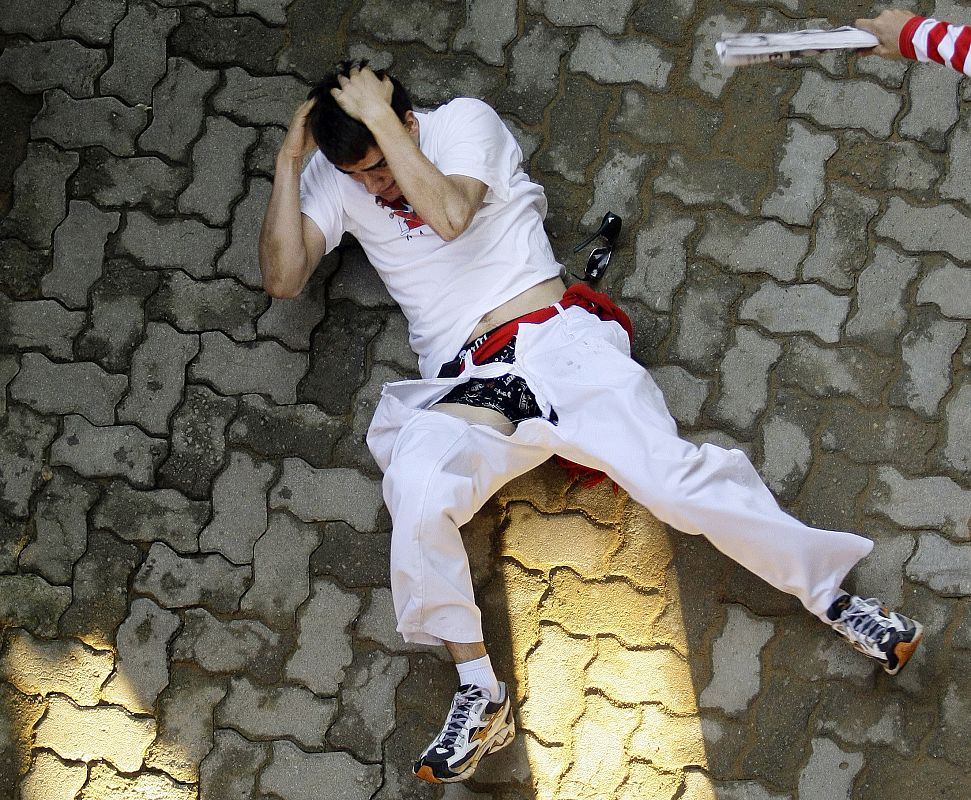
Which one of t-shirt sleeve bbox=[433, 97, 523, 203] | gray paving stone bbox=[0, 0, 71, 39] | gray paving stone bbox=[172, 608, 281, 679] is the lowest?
gray paving stone bbox=[172, 608, 281, 679]

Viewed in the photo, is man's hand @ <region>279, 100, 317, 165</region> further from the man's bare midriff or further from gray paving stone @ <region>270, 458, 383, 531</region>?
gray paving stone @ <region>270, 458, 383, 531</region>

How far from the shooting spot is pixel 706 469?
288cm

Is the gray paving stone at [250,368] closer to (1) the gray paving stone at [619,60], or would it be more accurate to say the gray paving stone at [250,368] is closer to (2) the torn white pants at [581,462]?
(2) the torn white pants at [581,462]

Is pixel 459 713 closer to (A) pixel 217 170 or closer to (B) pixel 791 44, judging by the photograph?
(A) pixel 217 170

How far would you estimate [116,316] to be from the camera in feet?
11.7

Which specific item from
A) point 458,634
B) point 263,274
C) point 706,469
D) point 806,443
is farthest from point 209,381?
point 806,443

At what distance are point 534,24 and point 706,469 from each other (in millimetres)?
1870

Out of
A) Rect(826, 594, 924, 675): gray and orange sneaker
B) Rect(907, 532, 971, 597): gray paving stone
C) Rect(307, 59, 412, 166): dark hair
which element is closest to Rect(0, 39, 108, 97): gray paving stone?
Rect(307, 59, 412, 166): dark hair

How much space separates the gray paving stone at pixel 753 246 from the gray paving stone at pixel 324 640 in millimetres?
1782

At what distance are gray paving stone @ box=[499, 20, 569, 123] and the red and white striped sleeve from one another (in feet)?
4.26

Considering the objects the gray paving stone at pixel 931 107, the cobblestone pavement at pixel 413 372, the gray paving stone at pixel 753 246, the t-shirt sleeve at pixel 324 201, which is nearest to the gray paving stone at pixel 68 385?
the cobblestone pavement at pixel 413 372

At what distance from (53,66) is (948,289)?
11.2 feet

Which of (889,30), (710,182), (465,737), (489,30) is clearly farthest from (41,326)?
(889,30)

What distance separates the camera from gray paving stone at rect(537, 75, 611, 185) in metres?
Result: 3.60
